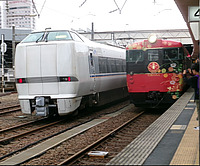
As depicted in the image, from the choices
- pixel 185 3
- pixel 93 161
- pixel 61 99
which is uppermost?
pixel 185 3

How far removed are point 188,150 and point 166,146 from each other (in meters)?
0.60

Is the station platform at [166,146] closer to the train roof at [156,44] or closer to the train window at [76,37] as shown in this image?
the train window at [76,37]

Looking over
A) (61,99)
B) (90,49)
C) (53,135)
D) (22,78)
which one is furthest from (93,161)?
(90,49)

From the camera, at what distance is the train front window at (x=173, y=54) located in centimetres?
1370

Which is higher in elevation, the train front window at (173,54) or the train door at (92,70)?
the train front window at (173,54)

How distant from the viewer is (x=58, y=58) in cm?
1139

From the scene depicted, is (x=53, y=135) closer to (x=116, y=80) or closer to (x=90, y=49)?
(x=90, y=49)

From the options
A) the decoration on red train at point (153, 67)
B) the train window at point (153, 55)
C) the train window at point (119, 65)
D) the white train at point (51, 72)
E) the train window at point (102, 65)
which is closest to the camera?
the white train at point (51, 72)

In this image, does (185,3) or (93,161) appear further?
(185,3)

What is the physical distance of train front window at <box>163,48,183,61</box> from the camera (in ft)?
44.9

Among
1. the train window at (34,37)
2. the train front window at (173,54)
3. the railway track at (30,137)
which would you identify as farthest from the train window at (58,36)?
the train front window at (173,54)

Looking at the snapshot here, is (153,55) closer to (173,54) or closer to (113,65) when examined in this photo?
(173,54)

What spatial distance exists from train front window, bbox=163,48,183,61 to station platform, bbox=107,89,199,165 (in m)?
4.12

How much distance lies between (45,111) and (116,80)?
21.8 ft
